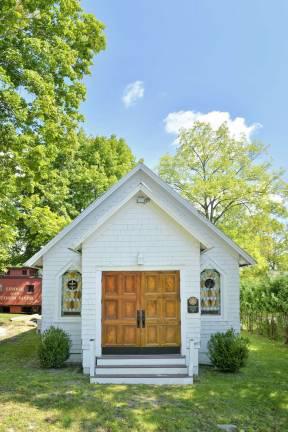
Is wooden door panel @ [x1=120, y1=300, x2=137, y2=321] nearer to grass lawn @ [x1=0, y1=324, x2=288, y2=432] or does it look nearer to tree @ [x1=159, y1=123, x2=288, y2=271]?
grass lawn @ [x1=0, y1=324, x2=288, y2=432]

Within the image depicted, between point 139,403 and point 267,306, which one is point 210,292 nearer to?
point 139,403

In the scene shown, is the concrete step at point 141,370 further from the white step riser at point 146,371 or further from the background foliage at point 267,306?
the background foliage at point 267,306

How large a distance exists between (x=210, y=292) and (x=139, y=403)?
4.92m

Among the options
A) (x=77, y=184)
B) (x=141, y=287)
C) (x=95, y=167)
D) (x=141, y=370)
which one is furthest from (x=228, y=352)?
(x=95, y=167)

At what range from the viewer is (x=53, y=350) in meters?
10.7

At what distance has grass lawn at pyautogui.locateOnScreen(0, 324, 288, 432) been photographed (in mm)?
6742

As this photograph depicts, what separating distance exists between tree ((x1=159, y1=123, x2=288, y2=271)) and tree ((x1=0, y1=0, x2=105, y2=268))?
13.6m

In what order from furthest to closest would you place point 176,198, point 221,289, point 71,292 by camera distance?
point 176,198 → point 71,292 → point 221,289

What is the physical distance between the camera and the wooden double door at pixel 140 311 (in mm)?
10672

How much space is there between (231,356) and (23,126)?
919 cm

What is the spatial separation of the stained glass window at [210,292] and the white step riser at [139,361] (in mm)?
2272

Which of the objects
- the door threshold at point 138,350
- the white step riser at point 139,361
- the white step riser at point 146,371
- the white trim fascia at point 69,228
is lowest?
the white step riser at point 146,371

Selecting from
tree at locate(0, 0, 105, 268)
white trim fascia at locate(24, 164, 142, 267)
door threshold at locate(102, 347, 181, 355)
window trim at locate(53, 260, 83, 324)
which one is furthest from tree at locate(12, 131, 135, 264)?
door threshold at locate(102, 347, 181, 355)

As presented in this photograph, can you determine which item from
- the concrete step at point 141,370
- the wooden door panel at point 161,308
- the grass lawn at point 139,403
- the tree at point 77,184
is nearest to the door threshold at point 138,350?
the wooden door panel at point 161,308
